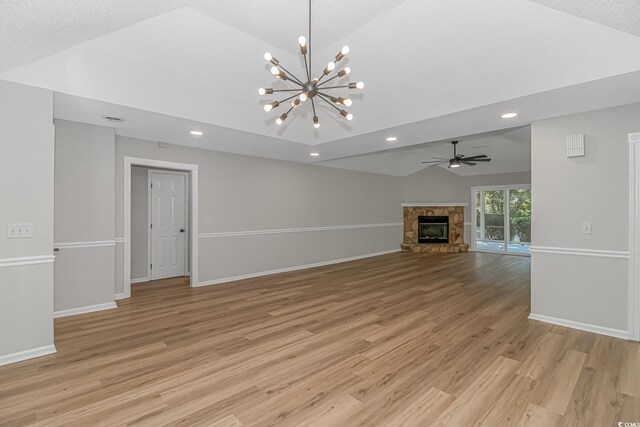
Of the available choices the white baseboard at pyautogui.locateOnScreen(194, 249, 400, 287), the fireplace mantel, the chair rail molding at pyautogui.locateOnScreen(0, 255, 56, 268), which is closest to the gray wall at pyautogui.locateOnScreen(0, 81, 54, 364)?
the chair rail molding at pyautogui.locateOnScreen(0, 255, 56, 268)

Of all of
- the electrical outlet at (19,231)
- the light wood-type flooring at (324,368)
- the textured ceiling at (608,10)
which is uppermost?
the textured ceiling at (608,10)

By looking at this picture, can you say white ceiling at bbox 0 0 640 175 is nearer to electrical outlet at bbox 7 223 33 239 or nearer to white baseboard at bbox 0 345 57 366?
electrical outlet at bbox 7 223 33 239

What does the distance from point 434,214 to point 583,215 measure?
6.56m

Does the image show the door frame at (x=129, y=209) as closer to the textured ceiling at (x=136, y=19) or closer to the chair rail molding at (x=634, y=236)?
the textured ceiling at (x=136, y=19)

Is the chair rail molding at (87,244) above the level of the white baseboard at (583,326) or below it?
above

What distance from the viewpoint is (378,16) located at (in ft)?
9.37

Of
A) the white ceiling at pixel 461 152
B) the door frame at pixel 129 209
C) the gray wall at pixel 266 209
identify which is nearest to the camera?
the door frame at pixel 129 209

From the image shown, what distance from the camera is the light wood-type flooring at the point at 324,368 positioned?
6.38 feet

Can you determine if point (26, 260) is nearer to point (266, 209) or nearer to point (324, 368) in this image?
point (324, 368)

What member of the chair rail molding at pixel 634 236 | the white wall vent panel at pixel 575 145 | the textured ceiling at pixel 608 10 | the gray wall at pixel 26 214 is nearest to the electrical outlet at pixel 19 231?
the gray wall at pixel 26 214

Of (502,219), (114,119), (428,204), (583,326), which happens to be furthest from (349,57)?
(502,219)

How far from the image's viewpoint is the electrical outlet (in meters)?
2.65

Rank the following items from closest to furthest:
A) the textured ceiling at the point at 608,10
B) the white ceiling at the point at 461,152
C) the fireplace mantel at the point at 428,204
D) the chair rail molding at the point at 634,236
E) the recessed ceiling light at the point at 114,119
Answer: the textured ceiling at the point at 608,10
the chair rail molding at the point at 634,236
the recessed ceiling light at the point at 114,119
the white ceiling at the point at 461,152
the fireplace mantel at the point at 428,204

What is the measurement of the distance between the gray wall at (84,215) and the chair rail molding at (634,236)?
6243 mm
